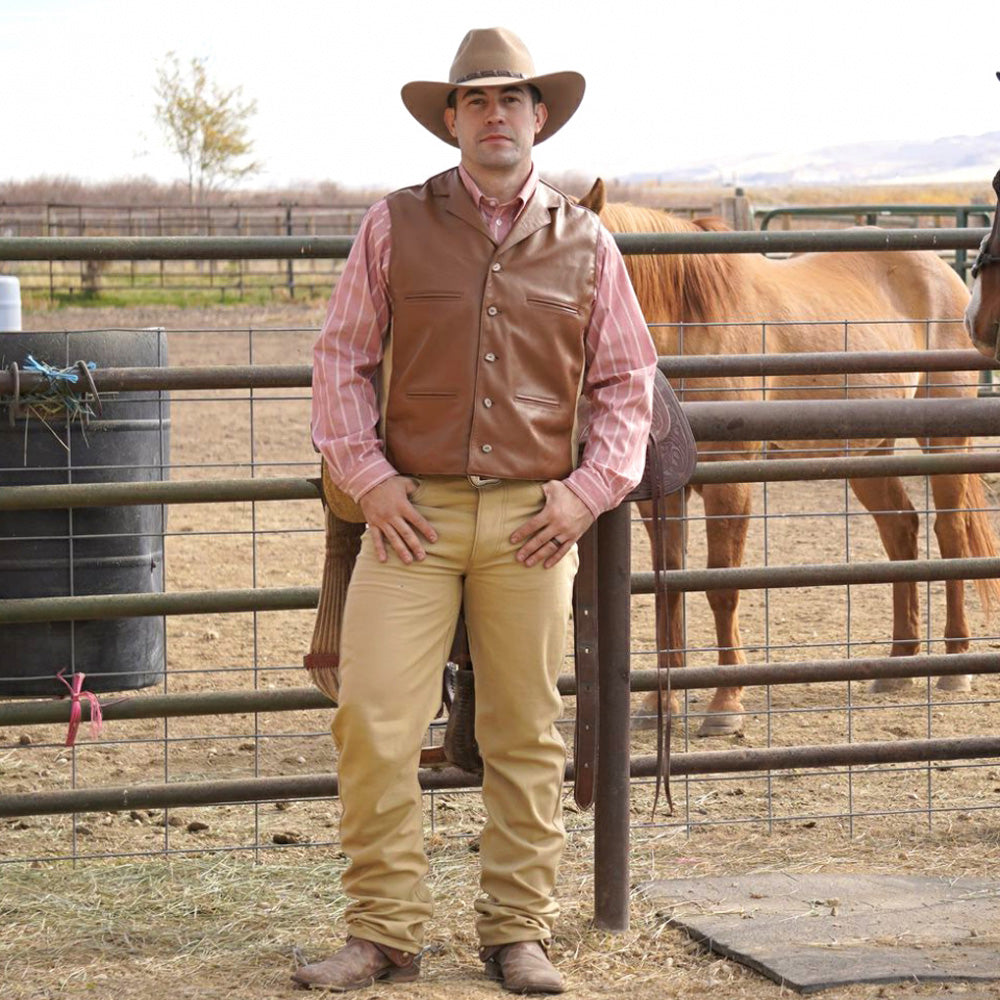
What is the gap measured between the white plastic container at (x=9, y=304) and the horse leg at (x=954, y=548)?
418cm

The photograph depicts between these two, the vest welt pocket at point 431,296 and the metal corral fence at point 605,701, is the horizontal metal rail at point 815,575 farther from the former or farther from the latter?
the vest welt pocket at point 431,296

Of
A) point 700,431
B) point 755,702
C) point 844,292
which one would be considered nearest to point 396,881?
point 700,431

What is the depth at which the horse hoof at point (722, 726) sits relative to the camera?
5.11 meters

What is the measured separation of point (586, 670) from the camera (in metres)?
3.05

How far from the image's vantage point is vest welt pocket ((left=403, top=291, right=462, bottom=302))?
9.02 ft

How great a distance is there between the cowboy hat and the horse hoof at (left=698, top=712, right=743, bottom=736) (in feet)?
8.99

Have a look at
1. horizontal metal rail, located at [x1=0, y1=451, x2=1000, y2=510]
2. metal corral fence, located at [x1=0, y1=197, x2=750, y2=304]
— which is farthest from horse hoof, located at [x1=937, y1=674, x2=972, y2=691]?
metal corral fence, located at [x1=0, y1=197, x2=750, y2=304]

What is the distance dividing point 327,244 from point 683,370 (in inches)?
38.6

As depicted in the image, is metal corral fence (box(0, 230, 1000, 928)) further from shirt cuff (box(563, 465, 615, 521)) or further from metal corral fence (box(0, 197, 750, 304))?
metal corral fence (box(0, 197, 750, 304))

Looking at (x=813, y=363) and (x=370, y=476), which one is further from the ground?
(x=813, y=363)

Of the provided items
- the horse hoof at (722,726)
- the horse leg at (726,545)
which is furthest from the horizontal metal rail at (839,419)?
the horse leg at (726,545)

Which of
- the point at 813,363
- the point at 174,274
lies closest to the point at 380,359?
the point at 813,363

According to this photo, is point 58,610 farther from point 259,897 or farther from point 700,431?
point 700,431

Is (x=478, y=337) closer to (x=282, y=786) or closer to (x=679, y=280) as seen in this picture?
(x=282, y=786)
